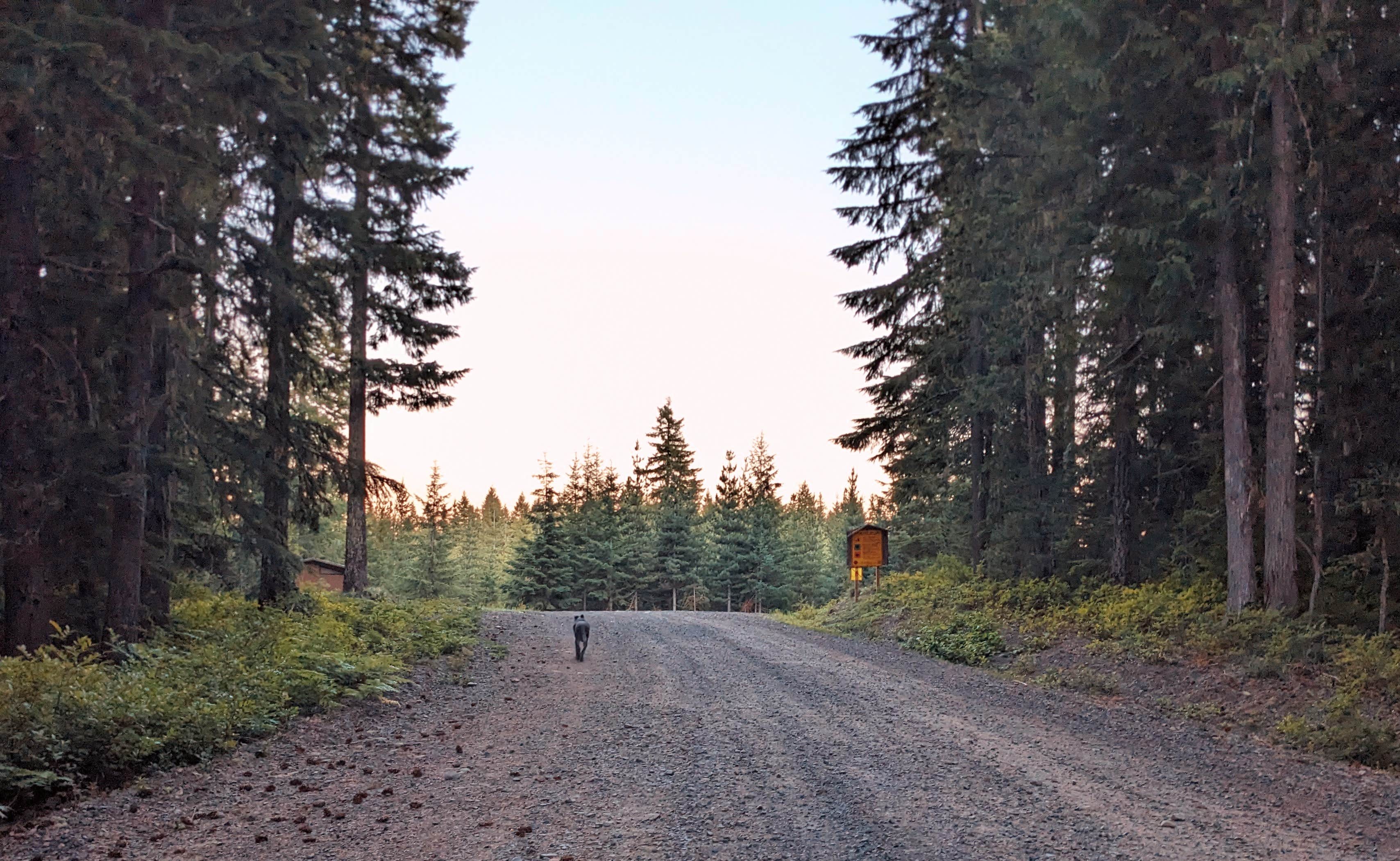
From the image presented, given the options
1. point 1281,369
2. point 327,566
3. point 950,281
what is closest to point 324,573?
point 327,566

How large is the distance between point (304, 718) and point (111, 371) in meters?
5.67

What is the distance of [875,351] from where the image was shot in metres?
Answer: 24.0

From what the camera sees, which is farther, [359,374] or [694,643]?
[359,374]

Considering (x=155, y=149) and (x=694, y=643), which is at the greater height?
(x=155, y=149)

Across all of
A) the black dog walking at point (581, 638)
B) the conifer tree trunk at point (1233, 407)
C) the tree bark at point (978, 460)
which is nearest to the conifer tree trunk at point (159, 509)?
the black dog walking at point (581, 638)

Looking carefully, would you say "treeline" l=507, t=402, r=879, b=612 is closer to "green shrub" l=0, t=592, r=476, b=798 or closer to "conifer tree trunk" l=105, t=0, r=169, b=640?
"green shrub" l=0, t=592, r=476, b=798

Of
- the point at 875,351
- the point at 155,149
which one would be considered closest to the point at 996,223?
the point at 875,351

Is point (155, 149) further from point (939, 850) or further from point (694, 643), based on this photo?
point (694, 643)

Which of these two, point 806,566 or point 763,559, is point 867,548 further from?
point 806,566

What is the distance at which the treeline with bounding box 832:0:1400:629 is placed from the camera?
11.7 meters

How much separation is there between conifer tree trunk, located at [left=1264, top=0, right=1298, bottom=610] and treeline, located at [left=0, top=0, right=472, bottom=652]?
12.9 m

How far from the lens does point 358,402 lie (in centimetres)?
1784

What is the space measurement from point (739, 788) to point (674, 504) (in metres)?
50.6

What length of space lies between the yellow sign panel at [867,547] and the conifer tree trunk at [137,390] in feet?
66.4
